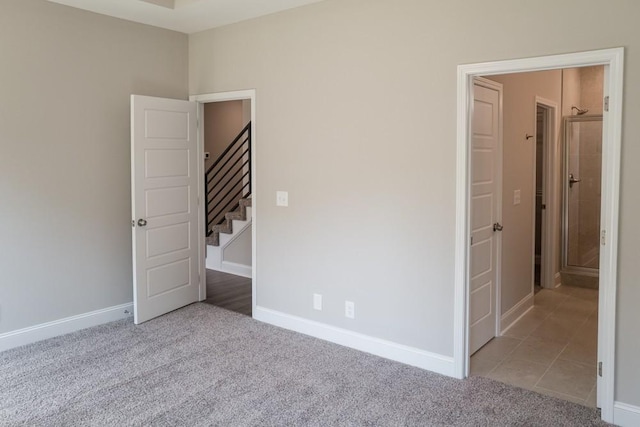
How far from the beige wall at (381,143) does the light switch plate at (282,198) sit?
0.23ft

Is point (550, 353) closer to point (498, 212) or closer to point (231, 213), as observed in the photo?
point (498, 212)

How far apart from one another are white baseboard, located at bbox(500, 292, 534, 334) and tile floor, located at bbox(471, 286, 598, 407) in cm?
4

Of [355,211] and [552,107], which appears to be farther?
[552,107]

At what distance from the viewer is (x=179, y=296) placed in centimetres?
502

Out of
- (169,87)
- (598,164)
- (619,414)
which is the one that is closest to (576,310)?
(598,164)

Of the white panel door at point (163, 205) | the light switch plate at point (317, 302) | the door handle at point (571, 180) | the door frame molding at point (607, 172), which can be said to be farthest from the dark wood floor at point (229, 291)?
the door handle at point (571, 180)

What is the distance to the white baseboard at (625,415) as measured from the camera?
2.83 metres


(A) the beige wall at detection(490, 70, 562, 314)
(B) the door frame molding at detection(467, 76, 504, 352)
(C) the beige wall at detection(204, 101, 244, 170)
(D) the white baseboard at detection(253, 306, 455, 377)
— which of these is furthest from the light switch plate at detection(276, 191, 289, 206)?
(C) the beige wall at detection(204, 101, 244, 170)

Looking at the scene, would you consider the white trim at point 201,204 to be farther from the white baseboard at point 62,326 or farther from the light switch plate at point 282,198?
the light switch plate at point 282,198

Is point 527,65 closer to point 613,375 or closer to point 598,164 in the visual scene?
point 613,375

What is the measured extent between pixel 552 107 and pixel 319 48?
9.84ft

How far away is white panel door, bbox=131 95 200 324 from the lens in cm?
451

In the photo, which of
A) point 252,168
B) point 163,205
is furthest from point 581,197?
point 163,205

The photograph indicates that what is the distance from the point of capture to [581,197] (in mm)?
6176
